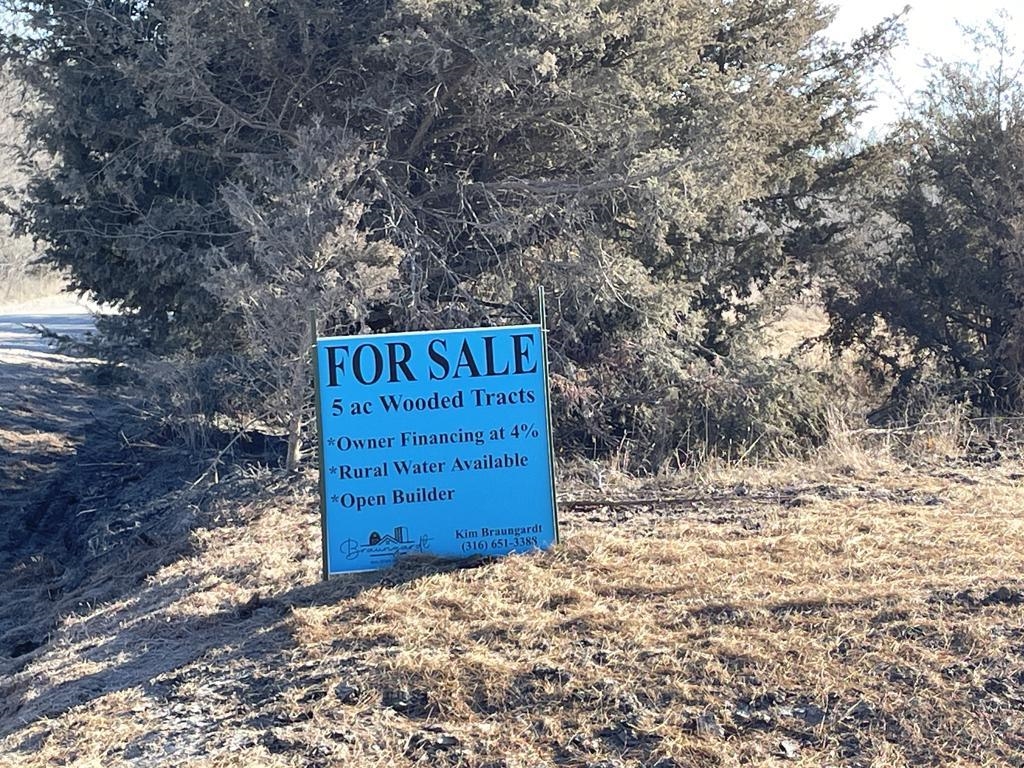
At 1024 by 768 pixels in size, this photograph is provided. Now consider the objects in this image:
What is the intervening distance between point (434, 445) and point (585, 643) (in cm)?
170

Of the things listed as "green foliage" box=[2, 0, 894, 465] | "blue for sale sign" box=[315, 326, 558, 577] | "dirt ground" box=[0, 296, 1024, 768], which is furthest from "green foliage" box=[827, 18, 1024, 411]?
"blue for sale sign" box=[315, 326, 558, 577]

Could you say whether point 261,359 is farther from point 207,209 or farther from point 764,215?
point 764,215

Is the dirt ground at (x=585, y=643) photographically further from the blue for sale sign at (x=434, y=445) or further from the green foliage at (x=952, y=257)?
the green foliage at (x=952, y=257)

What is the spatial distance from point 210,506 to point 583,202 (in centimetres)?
463

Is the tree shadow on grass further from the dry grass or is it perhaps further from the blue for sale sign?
the blue for sale sign

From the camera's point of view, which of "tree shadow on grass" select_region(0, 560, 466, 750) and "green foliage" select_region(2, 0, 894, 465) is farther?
"green foliage" select_region(2, 0, 894, 465)

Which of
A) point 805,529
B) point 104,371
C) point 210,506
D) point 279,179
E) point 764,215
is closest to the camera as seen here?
point 805,529

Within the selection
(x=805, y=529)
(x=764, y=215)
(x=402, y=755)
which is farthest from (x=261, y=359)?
(x=764, y=215)

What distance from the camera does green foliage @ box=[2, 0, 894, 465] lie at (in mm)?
9898

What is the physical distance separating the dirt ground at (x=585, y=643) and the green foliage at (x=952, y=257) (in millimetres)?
6443

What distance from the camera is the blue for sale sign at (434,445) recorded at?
6430 millimetres

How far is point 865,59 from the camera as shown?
50.2 ft

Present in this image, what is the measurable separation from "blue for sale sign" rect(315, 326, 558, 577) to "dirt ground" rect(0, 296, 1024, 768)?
21 centimetres

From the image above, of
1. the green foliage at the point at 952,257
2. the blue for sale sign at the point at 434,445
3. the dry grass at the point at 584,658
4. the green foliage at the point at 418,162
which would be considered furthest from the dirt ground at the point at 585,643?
the green foliage at the point at 952,257
